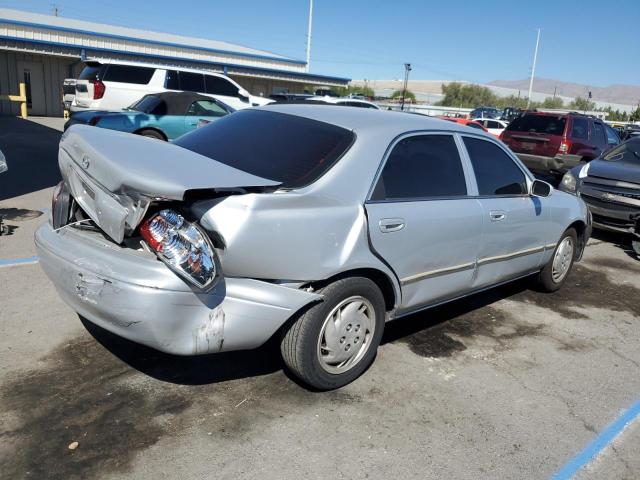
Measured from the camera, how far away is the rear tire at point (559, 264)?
5.55 metres

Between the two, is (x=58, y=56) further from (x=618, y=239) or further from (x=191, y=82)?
(x=618, y=239)

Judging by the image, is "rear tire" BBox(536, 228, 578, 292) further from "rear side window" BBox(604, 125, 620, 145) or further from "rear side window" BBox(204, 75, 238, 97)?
"rear side window" BBox(204, 75, 238, 97)

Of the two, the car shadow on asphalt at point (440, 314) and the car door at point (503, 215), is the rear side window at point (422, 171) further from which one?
the car shadow on asphalt at point (440, 314)

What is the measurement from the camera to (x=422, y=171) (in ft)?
12.7

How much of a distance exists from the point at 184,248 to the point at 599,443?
8.53 feet

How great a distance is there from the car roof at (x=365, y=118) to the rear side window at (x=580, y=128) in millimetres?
9761

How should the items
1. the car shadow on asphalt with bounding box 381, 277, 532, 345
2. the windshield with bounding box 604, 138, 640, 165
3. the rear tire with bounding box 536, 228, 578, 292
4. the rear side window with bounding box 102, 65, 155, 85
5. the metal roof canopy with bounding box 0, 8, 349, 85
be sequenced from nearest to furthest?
the car shadow on asphalt with bounding box 381, 277, 532, 345 → the rear tire with bounding box 536, 228, 578, 292 → the windshield with bounding box 604, 138, 640, 165 → the rear side window with bounding box 102, 65, 155, 85 → the metal roof canopy with bounding box 0, 8, 349, 85

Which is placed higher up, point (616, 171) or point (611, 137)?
point (611, 137)

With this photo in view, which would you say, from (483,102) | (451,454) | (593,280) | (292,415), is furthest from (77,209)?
(483,102)

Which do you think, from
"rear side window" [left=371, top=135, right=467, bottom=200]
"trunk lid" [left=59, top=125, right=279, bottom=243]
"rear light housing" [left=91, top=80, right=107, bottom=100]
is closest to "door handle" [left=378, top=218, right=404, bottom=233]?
"rear side window" [left=371, top=135, right=467, bottom=200]

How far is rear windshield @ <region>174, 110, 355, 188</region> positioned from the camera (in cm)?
338

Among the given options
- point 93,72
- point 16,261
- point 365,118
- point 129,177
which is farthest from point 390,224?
point 93,72

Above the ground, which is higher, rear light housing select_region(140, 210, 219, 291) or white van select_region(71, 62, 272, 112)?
white van select_region(71, 62, 272, 112)

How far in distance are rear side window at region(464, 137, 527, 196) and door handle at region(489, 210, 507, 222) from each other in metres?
0.16
